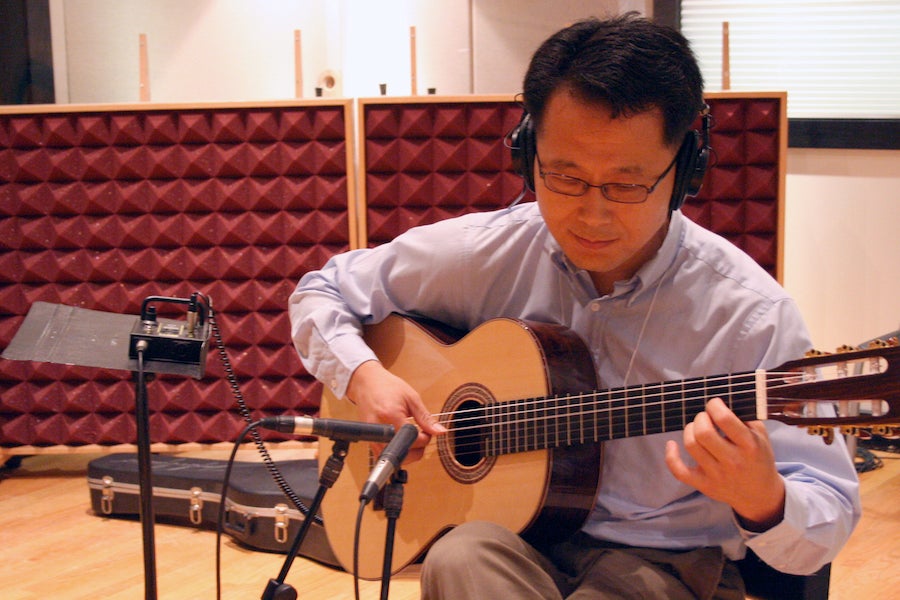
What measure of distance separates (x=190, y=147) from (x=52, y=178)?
496mm

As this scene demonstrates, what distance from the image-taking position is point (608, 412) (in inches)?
57.8

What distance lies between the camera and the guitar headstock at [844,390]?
117 cm

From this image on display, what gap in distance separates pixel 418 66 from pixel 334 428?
3.06m

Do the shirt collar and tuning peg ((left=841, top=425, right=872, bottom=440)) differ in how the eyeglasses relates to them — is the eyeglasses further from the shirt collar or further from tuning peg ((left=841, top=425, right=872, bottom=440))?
tuning peg ((left=841, top=425, right=872, bottom=440))

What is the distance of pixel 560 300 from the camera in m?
1.69

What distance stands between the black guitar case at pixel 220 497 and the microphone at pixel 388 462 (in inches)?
59.1

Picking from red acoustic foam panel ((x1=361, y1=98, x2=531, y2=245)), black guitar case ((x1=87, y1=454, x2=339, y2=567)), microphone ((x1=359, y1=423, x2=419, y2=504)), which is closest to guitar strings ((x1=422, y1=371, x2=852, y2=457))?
microphone ((x1=359, y1=423, x2=419, y2=504))

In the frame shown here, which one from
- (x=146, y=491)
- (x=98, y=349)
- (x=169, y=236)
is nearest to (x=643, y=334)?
(x=146, y=491)

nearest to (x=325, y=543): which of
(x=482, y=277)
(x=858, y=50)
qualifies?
(x=482, y=277)

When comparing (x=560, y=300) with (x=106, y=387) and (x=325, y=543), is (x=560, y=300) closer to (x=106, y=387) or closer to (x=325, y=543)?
(x=325, y=543)

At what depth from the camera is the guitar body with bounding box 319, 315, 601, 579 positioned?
154 centimetres

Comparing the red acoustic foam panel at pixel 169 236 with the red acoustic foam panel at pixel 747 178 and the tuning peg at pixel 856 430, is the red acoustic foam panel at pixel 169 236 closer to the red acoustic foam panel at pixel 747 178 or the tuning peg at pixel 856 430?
the red acoustic foam panel at pixel 747 178

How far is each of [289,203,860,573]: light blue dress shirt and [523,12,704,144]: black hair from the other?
0.74 feet

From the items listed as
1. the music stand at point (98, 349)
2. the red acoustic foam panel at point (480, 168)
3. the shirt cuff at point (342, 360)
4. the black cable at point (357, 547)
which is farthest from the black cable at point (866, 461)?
the black cable at point (357, 547)
